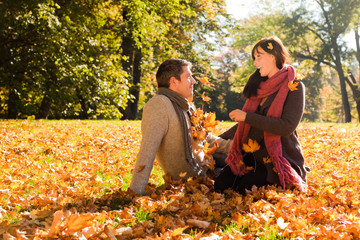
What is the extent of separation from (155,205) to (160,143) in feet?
2.44

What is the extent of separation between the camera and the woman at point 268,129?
3551 mm

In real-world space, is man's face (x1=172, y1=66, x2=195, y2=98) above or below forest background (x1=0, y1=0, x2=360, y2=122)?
below

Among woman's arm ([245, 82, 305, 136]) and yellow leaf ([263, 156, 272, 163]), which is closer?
woman's arm ([245, 82, 305, 136])

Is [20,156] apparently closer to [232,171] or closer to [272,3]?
[232,171]

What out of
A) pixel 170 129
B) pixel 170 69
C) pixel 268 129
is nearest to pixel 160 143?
pixel 170 129

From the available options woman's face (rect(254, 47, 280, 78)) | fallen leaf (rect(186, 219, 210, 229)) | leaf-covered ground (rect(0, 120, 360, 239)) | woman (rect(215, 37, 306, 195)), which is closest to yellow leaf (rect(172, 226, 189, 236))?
leaf-covered ground (rect(0, 120, 360, 239))

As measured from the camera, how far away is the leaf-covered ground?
2578mm

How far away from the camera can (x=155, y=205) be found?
3.29m

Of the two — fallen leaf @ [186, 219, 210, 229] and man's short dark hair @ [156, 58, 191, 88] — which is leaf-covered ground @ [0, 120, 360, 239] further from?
man's short dark hair @ [156, 58, 191, 88]

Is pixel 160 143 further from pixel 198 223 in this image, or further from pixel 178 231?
pixel 178 231

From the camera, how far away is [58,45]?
12.3 m

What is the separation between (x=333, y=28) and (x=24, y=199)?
955 inches

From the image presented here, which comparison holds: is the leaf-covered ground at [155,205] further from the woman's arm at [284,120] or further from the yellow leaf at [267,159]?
the woman's arm at [284,120]

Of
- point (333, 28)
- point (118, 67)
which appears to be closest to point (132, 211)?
point (118, 67)
